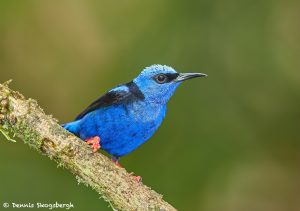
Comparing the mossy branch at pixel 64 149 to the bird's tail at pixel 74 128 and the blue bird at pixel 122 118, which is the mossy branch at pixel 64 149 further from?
the bird's tail at pixel 74 128

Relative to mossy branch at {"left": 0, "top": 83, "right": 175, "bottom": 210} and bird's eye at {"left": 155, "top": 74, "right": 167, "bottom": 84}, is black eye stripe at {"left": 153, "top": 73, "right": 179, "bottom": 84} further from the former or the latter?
mossy branch at {"left": 0, "top": 83, "right": 175, "bottom": 210}

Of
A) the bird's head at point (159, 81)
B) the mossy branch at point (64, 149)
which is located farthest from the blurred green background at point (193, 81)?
the mossy branch at point (64, 149)

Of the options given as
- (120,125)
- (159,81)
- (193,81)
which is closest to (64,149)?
(120,125)

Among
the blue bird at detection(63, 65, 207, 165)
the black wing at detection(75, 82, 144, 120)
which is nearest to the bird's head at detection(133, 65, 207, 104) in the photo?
the blue bird at detection(63, 65, 207, 165)

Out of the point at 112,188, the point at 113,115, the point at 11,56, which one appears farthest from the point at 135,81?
the point at 11,56

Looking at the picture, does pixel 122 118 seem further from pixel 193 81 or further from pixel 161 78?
pixel 193 81
